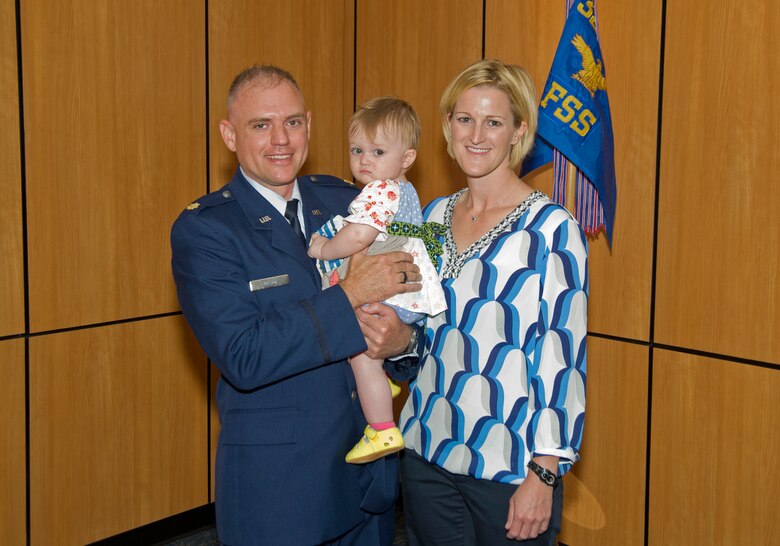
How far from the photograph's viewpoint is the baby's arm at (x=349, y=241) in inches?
80.6

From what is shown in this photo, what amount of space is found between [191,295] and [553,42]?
94.9 inches

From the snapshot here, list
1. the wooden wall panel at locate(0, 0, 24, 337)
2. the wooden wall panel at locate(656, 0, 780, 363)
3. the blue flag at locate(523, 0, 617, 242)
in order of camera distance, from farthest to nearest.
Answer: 1. the blue flag at locate(523, 0, 617, 242)
2. the wooden wall panel at locate(0, 0, 24, 337)
3. the wooden wall panel at locate(656, 0, 780, 363)

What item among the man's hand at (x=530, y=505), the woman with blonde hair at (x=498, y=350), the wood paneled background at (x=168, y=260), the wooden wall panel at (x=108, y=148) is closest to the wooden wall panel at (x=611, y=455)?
the wood paneled background at (x=168, y=260)

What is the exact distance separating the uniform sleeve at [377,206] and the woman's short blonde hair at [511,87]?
32 centimetres

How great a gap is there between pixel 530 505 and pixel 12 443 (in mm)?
2453

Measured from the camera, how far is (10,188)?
3.14 meters

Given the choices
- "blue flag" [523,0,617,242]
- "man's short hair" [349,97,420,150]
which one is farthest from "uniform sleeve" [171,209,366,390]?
"blue flag" [523,0,617,242]

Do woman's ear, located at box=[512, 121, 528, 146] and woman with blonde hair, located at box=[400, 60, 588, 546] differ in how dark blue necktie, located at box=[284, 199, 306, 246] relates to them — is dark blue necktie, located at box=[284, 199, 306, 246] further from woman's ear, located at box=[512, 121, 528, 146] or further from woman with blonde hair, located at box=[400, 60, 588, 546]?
woman's ear, located at box=[512, 121, 528, 146]

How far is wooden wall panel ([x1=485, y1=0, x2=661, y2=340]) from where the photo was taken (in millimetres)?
3186

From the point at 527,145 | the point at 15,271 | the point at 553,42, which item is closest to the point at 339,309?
the point at 527,145

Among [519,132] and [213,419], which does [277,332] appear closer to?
[519,132]

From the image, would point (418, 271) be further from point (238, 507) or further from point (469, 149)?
point (238, 507)

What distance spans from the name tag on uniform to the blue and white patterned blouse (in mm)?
457

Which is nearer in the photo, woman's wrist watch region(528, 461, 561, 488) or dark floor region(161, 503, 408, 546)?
woman's wrist watch region(528, 461, 561, 488)
